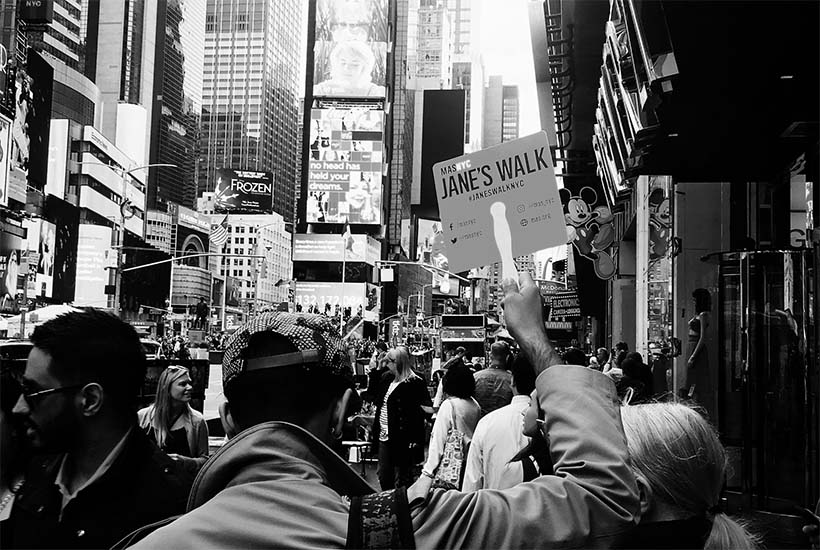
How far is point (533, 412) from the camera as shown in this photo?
8.59 feet

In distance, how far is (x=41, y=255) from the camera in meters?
83.0

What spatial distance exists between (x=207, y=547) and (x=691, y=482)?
A: 4.25 feet

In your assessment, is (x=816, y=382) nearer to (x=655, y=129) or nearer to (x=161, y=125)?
(x=655, y=129)

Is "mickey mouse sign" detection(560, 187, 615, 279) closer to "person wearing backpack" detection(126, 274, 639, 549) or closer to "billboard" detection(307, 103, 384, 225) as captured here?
"person wearing backpack" detection(126, 274, 639, 549)

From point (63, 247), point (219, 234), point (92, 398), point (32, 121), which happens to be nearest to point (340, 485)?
point (92, 398)

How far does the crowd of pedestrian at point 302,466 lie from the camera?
1.75 metres

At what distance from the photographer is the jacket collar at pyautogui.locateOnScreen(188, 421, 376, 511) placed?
180 centimetres

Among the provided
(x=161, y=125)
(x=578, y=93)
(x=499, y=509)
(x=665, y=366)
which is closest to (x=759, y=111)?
(x=665, y=366)

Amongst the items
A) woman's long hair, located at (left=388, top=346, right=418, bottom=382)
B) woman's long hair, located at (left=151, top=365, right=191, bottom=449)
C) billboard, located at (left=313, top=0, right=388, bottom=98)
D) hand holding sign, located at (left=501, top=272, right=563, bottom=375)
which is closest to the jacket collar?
hand holding sign, located at (left=501, top=272, right=563, bottom=375)

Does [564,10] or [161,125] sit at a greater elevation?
[161,125]

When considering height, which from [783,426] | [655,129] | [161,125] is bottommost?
[783,426]

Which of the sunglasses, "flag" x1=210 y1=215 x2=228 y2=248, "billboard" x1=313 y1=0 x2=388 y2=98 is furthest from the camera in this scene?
"billboard" x1=313 y1=0 x2=388 y2=98

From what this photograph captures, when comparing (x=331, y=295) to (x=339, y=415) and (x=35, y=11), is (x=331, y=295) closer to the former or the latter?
(x=35, y=11)

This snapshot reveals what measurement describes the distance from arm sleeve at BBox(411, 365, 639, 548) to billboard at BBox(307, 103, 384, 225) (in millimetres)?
129347
